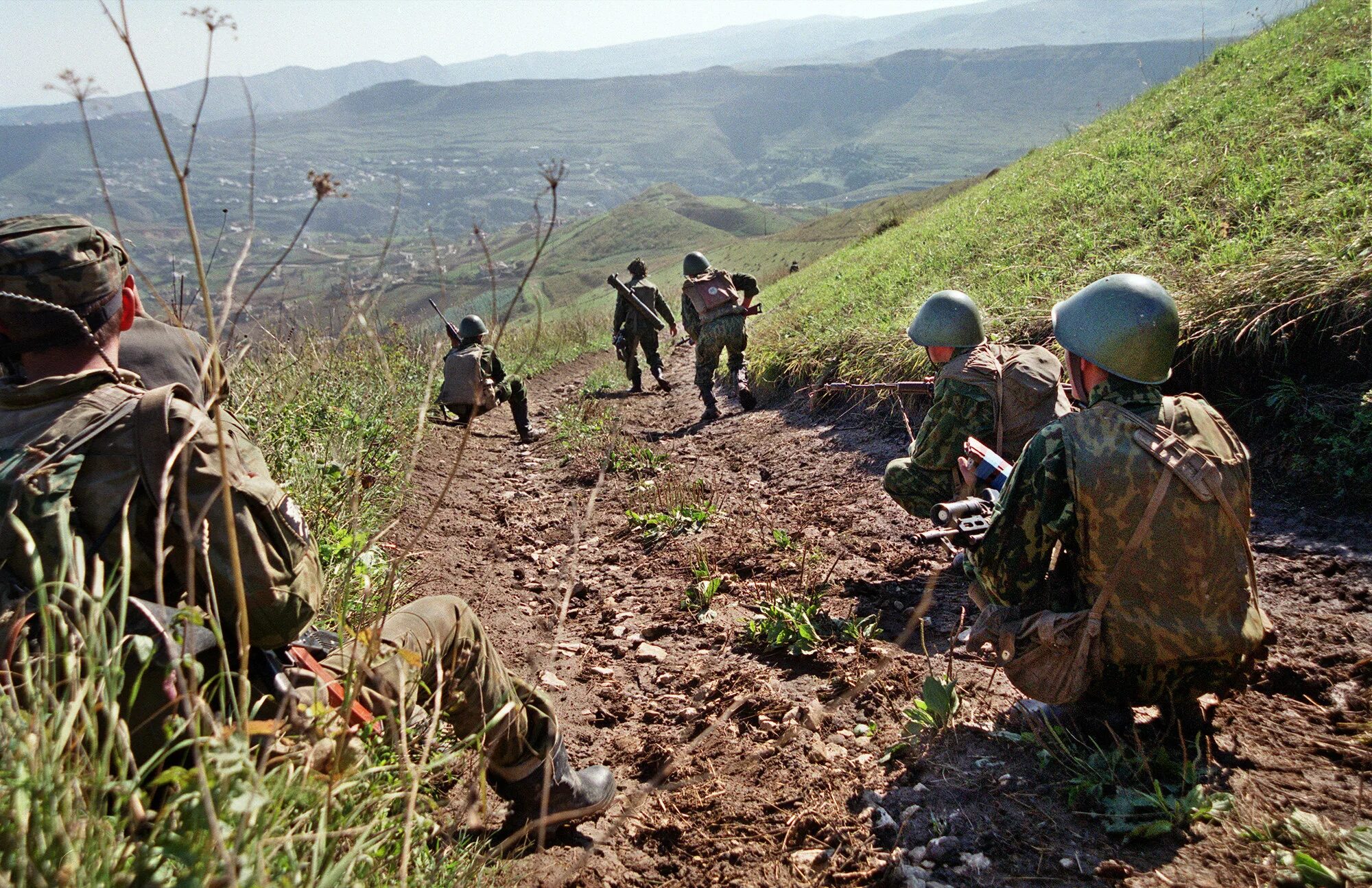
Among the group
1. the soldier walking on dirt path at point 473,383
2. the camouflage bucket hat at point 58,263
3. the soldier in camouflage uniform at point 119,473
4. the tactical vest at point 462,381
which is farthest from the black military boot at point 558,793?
the tactical vest at point 462,381

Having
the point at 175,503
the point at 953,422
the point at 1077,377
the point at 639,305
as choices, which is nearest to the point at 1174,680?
the point at 1077,377

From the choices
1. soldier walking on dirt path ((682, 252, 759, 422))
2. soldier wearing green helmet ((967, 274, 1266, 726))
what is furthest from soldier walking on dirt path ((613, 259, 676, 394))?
soldier wearing green helmet ((967, 274, 1266, 726))

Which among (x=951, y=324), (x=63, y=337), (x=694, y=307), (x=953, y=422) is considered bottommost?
(x=694, y=307)

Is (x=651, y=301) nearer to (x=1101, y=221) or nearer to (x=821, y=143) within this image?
(x=1101, y=221)

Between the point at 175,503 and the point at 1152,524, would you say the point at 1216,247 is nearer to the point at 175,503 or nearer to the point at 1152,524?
the point at 1152,524

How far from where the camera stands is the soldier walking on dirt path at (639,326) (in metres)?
11.9

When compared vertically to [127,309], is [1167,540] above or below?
below

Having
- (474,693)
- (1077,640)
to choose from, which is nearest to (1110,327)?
(1077,640)

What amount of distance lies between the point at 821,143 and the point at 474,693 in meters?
181

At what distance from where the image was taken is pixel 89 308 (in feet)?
6.52

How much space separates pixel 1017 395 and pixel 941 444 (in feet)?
1.45

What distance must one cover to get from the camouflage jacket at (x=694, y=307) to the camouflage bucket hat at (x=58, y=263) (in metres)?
8.07

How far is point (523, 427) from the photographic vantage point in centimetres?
964

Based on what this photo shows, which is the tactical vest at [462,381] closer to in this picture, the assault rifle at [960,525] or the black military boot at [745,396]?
the black military boot at [745,396]
